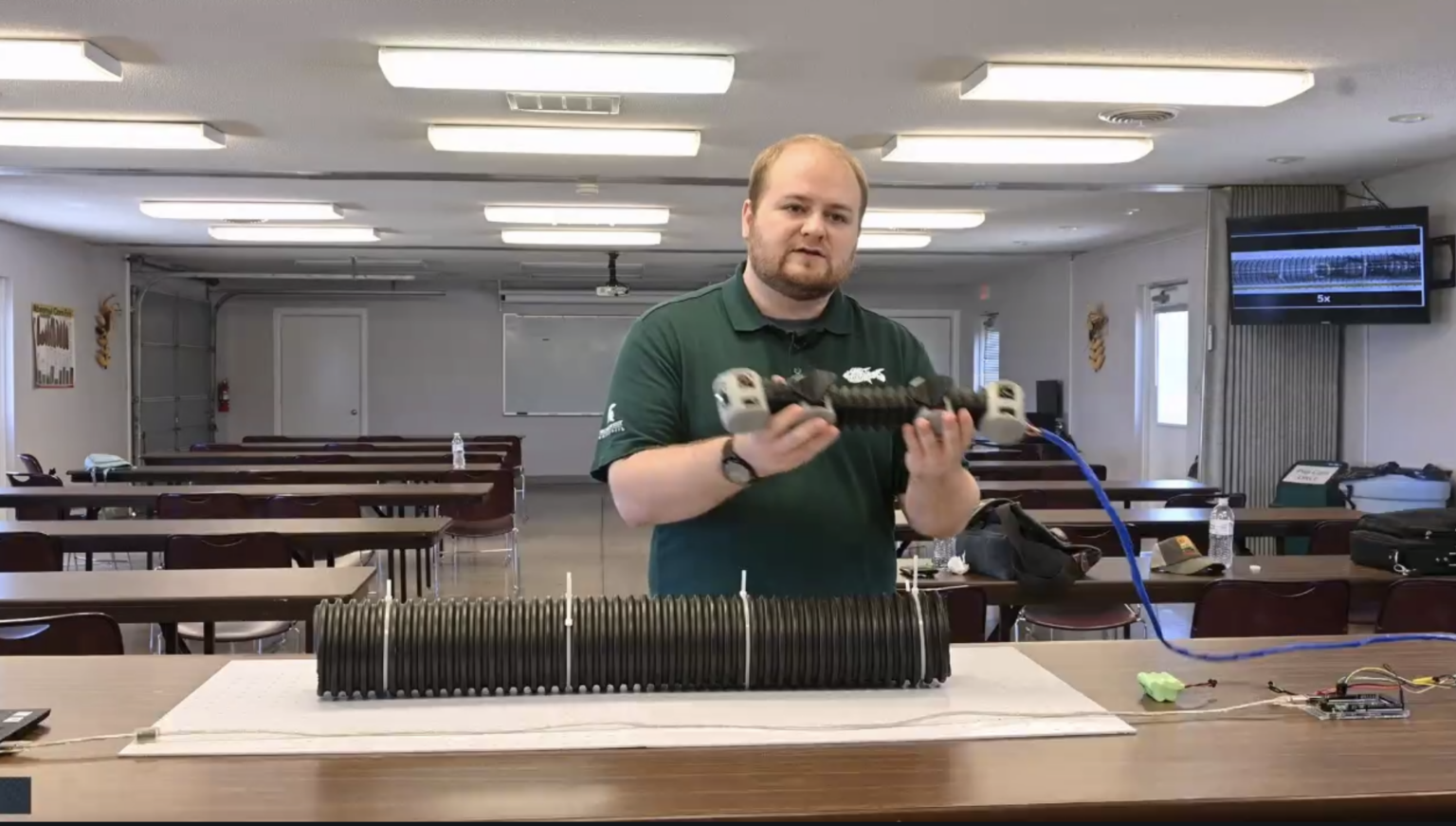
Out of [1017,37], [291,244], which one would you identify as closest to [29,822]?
[1017,37]

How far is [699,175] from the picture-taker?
6.81 metres

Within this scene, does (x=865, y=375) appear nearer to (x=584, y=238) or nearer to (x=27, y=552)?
(x=27, y=552)

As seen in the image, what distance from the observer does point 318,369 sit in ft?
46.8

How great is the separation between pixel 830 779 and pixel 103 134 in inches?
231

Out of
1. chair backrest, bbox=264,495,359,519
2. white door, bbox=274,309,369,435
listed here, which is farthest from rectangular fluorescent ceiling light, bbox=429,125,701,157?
white door, bbox=274,309,369,435

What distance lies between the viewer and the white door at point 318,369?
14.2 m

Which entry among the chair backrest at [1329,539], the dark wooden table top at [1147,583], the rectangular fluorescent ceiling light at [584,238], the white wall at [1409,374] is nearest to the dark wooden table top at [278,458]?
the rectangular fluorescent ceiling light at [584,238]

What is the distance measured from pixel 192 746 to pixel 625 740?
49cm

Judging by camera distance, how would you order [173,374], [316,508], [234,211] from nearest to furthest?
[316,508] → [234,211] → [173,374]

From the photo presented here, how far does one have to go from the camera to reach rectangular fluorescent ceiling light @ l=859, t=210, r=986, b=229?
8438 mm

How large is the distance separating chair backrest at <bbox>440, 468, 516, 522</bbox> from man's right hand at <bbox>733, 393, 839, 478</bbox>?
5709 mm

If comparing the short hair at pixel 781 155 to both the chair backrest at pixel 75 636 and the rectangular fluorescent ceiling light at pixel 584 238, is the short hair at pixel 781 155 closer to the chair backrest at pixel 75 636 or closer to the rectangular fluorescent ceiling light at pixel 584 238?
the chair backrest at pixel 75 636

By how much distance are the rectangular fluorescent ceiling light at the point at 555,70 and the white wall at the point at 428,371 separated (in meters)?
9.84

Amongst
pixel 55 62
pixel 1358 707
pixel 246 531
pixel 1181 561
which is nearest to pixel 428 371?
pixel 55 62
